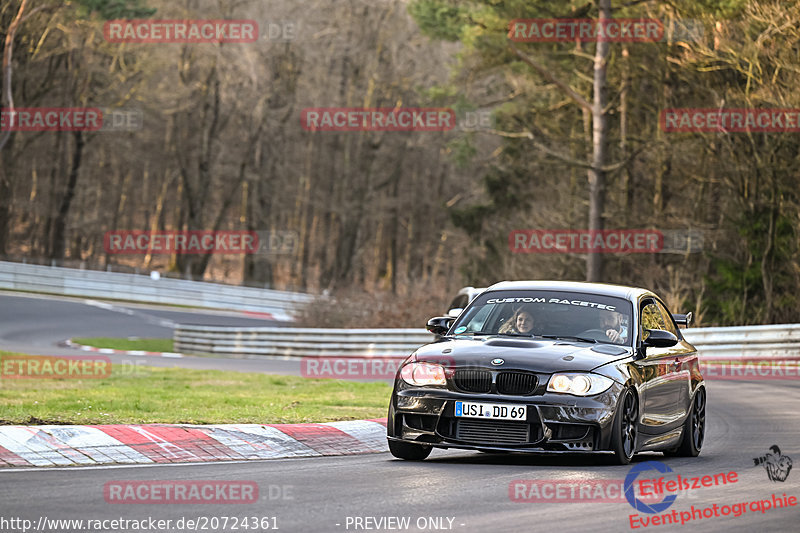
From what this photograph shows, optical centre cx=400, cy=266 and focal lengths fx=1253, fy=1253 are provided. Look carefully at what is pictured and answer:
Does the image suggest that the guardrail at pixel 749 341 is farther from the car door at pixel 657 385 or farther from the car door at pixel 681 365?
the car door at pixel 657 385

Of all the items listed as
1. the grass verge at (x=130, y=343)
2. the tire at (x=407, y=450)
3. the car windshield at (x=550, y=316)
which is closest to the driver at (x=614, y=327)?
the car windshield at (x=550, y=316)

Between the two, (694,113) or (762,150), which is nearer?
(762,150)

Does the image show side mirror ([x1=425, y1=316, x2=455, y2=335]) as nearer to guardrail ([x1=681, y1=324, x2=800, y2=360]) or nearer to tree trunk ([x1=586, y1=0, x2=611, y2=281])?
guardrail ([x1=681, y1=324, x2=800, y2=360])

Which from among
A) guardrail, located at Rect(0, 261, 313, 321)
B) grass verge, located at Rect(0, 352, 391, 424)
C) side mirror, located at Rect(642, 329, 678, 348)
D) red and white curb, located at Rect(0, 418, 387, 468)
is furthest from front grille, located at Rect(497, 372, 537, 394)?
guardrail, located at Rect(0, 261, 313, 321)

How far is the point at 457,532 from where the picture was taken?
6.66m

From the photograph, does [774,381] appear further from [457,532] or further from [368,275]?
[368,275]

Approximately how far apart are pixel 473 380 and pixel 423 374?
439 millimetres

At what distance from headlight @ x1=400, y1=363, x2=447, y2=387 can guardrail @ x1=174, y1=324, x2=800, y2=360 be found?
19082 mm

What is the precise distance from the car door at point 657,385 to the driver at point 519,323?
0.95 m

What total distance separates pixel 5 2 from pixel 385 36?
34.5 m

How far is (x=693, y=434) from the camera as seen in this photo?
11312 mm

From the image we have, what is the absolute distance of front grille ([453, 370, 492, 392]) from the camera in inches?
372

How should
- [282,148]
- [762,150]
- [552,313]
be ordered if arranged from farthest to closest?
[282,148] < [762,150] < [552,313]

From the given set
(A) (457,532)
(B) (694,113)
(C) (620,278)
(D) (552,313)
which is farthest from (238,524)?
(C) (620,278)
